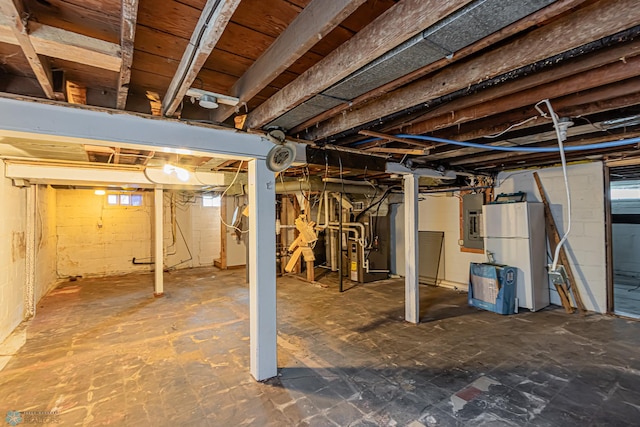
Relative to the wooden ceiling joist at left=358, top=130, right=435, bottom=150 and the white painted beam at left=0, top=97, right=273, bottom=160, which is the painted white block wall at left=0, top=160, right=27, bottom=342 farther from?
the wooden ceiling joist at left=358, top=130, right=435, bottom=150

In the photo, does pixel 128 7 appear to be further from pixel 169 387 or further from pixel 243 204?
pixel 243 204

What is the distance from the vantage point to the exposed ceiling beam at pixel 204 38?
0.97m

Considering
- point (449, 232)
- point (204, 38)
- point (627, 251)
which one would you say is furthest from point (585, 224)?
point (204, 38)

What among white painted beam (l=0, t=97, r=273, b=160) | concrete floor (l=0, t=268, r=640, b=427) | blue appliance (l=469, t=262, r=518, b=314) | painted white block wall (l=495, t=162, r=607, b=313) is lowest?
concrete floor (l=0, t=268, r=640, b=427)

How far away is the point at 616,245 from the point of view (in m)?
6.07

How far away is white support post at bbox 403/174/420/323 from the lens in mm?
3676

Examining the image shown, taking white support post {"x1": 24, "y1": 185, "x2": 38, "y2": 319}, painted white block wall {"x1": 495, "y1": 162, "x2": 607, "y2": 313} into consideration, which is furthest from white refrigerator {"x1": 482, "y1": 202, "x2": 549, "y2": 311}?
white support post {"x1": 24, "y1": 185, "x2": 38, "y2": 319}

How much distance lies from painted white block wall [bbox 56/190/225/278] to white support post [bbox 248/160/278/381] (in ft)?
19.1

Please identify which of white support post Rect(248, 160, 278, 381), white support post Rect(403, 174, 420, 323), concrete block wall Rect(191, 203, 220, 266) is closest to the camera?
white support post Rect(248, 160, 278, 381)

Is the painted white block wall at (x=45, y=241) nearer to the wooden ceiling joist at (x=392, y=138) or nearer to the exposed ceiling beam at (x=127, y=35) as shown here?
the exposed ceiling beam at (x=127, y=35)

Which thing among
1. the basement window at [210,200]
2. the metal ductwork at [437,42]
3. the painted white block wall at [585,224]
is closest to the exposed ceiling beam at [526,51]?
the metal ductwork at [437,42]

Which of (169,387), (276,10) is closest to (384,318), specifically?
(169,387)

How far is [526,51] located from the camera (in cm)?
124

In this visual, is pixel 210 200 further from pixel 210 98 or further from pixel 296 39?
pixel 296 39
